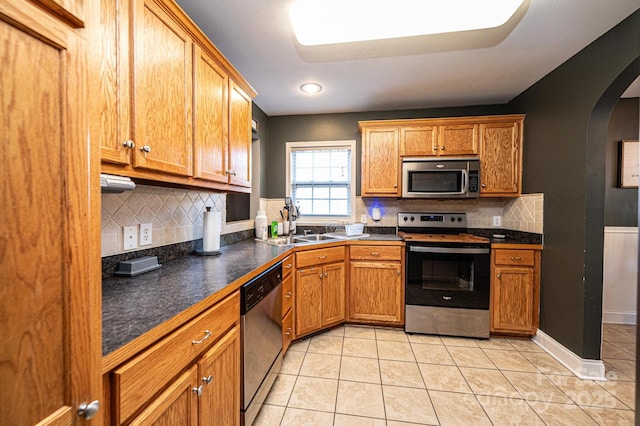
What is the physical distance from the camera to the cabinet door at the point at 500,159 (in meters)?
2.69

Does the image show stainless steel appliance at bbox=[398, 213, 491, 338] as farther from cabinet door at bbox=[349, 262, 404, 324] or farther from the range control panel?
the range control panel

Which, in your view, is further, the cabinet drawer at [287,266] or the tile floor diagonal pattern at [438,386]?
the cabinet drawer at [287,266]

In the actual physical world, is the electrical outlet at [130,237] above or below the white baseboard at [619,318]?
above

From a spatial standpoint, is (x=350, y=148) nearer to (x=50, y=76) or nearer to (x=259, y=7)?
(x=259, y=7)

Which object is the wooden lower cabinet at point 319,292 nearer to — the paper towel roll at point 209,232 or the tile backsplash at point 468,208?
the paper towel roll at point 209,232

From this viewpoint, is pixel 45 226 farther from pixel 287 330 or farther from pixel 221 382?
pixel 287 330

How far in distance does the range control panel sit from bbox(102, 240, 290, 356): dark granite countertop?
184cm

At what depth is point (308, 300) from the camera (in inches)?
94.1

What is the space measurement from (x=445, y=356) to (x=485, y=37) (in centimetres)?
245

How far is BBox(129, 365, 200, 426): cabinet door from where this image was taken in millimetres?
753

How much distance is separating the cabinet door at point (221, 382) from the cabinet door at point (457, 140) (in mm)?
2658

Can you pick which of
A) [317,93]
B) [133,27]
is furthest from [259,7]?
[317,93]

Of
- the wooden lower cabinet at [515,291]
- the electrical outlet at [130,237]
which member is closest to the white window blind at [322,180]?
the wooden lower cabinet at [515,291]

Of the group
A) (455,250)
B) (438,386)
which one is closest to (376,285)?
(455,250)
